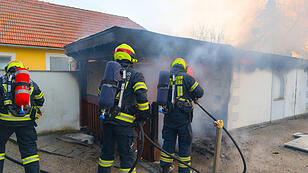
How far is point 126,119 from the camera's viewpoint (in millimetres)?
2580

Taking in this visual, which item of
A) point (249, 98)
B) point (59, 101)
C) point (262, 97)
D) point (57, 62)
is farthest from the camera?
point (57, 62)

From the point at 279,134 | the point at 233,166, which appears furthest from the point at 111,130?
the point at 279,134

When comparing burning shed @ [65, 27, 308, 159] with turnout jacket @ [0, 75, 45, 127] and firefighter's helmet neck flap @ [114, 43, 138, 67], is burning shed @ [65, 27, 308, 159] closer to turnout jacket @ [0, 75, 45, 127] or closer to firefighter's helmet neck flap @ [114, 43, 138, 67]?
firefighter's helmet neck flap @ [114, 43, 138, 67]

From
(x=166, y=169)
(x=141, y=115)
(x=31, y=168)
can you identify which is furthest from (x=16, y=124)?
(x=166, y=169)

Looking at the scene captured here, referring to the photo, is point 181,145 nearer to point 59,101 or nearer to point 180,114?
point 180,114

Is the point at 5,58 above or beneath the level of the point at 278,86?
above

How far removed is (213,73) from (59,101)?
4.75 m

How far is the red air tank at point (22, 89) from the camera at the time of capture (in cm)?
273

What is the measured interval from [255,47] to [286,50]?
159 cm

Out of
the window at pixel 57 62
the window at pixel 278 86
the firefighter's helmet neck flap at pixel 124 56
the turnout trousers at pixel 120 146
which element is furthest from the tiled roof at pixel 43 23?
the window at pixel 278 86

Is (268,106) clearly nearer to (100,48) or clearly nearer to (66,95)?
(100,48)

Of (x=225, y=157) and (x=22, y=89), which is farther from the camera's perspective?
(x=225, y=157)

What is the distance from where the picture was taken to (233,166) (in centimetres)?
397

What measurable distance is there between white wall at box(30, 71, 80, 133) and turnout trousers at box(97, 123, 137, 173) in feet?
11.7
